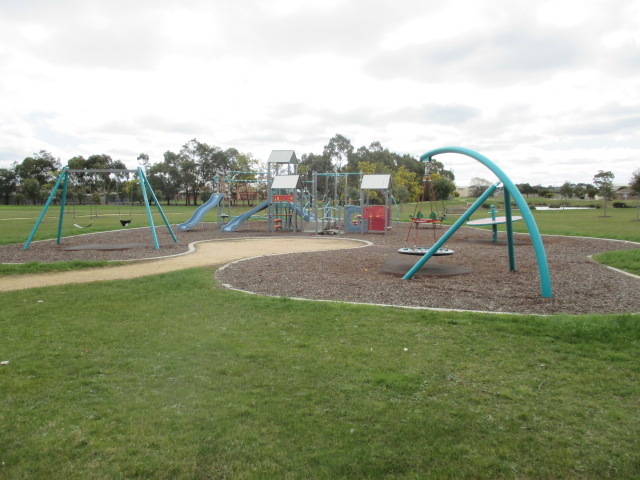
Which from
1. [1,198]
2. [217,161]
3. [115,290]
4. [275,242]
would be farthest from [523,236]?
[1,198]

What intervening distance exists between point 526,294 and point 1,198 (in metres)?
93.3

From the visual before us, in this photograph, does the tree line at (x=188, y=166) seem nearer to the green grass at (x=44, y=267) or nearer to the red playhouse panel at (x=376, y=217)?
the red playhouse panel at (x=376, y=217)

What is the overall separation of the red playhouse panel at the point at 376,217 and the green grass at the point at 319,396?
17.5m

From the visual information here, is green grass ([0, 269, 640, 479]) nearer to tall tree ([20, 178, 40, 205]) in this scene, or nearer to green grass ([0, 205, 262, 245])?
green grass ([0, 205, 262, 245])

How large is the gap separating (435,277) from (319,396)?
630 centimetres

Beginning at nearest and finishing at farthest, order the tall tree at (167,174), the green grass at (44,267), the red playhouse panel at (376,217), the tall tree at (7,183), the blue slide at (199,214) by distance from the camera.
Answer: the green grass at (44,267)
the red playhouse panel at (376,217)
the blue slide at (199,214)
the tall tree at (7,183)
the tall tree at (167,174)

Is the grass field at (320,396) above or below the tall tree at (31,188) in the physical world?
below

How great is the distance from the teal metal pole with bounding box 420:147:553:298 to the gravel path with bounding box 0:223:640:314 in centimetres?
34

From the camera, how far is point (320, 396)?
4117mm

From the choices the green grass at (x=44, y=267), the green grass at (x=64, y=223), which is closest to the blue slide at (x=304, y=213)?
the green grass at (x=64, y=223)

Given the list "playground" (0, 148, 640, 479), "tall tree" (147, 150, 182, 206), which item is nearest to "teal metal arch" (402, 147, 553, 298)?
"playground" (0, 148, 640, 479)

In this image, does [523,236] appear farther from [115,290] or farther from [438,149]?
[115,290]

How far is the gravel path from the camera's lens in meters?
7.55

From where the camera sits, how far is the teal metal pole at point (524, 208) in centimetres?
786
